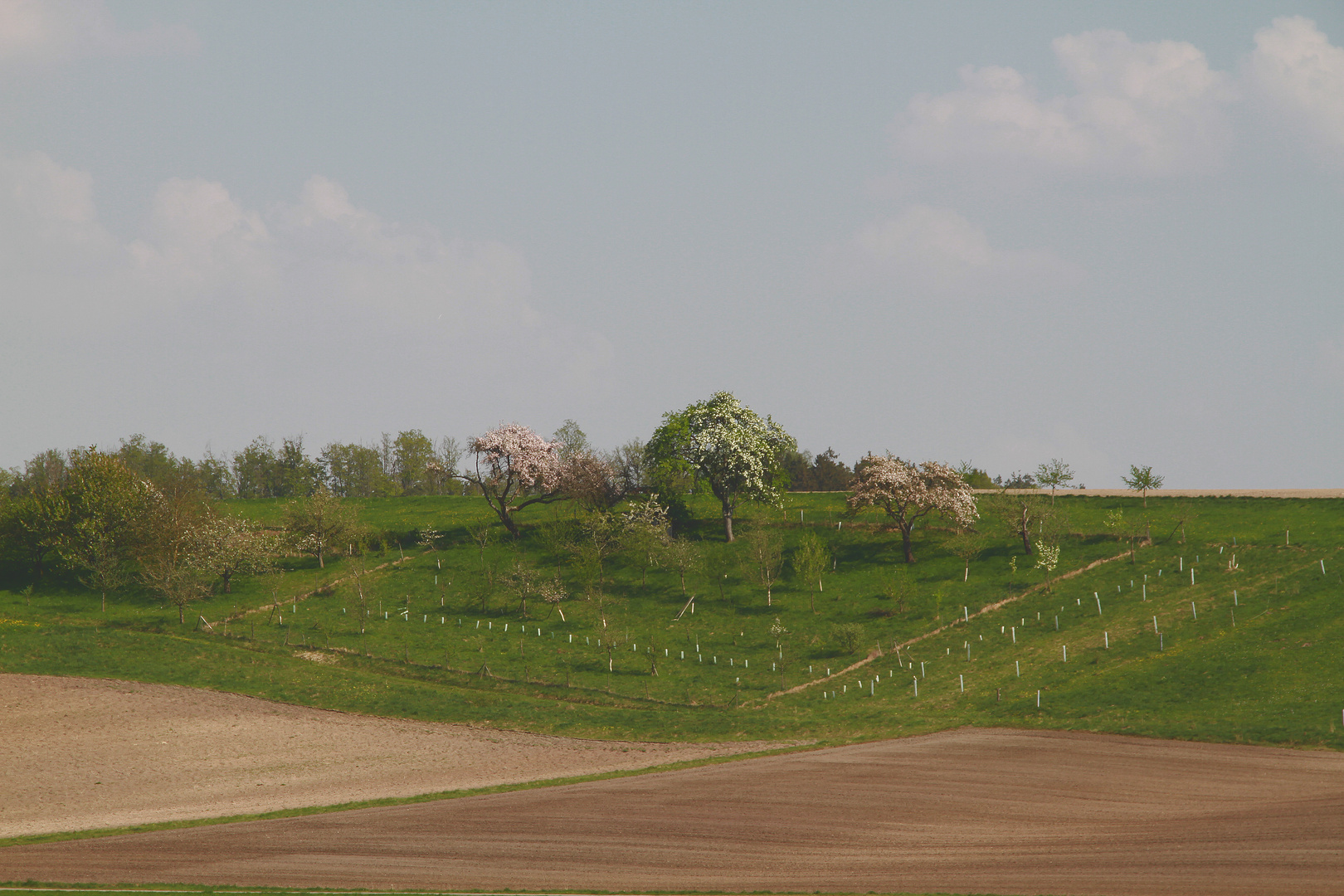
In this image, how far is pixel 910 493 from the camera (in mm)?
83312

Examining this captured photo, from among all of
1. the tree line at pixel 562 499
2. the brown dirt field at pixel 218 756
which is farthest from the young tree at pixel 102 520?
the brown dirt field at pixel 218 756

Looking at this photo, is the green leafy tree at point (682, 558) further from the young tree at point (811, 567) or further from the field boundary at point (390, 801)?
the field boundary at point (390, 801)

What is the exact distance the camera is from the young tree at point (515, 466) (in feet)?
325

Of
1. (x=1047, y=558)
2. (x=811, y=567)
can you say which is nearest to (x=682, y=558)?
(x=811, y=567)

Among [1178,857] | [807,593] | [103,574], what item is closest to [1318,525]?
[807,593]

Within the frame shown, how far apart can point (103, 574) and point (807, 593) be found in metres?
61.1

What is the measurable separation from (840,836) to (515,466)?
70.0m

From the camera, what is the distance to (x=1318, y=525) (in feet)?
247

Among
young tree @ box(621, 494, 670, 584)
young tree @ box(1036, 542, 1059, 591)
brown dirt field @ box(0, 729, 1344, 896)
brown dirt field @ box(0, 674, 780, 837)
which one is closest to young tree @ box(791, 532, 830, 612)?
young tree @ box(621, 494, 670, 584)

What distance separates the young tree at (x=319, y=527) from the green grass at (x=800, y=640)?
242cm

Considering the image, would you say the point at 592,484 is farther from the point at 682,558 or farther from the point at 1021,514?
the point at 1021,514

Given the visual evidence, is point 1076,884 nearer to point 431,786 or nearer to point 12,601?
point 431,786

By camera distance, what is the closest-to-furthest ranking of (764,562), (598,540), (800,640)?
(800,640), (764,562), (598,540)

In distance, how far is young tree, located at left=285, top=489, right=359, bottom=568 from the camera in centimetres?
9494
